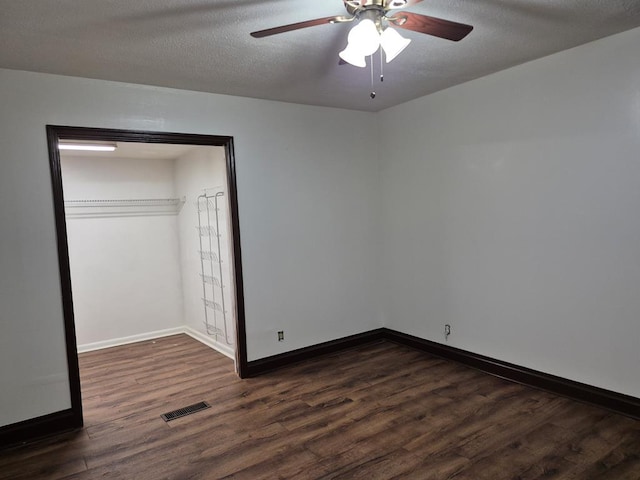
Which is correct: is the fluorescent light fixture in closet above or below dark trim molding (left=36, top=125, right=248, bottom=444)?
above

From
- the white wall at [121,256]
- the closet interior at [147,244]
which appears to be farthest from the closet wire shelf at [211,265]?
the white wall at [121,256]

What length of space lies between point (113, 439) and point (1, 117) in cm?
224

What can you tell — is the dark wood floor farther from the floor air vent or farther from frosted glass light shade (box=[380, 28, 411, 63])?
frosted glass light shade (box=[380, 28, 411, 63])

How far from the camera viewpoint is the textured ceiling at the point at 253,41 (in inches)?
84.2

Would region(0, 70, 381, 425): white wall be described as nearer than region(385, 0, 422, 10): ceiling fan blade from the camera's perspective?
No

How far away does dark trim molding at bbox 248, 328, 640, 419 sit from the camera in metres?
2.94

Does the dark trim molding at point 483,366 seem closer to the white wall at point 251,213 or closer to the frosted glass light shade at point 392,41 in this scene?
the white wall at point 251,213

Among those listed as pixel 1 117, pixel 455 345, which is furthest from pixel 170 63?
pixel 455 345

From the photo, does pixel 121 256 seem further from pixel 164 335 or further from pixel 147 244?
pixel 164 335

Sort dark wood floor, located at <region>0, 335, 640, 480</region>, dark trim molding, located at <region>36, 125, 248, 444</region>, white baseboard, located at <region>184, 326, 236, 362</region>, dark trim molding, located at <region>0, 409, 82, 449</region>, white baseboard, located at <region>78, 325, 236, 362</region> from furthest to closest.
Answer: white baseboard, located at <region>78, 325, 236, 362</region>, white baseboard, located at <region>184, 326, 236, 362</region>, dark trim molding, located at <region>36, 125, 248, 444</region>, dark trim molding, located at <region>0, 409, 82, 449</region>, dark wood floor, located at <region>0, 335, 640, 480</region>

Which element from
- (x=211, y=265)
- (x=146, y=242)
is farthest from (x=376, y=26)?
(x=146, y=242)

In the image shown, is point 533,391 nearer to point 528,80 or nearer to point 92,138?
point 528,80

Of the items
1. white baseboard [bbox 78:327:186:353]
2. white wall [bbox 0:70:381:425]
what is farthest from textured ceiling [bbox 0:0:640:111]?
white baseboard [bbox 78:327:186:353]

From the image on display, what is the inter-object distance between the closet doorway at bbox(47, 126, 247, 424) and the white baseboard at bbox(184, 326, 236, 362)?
14 mm
